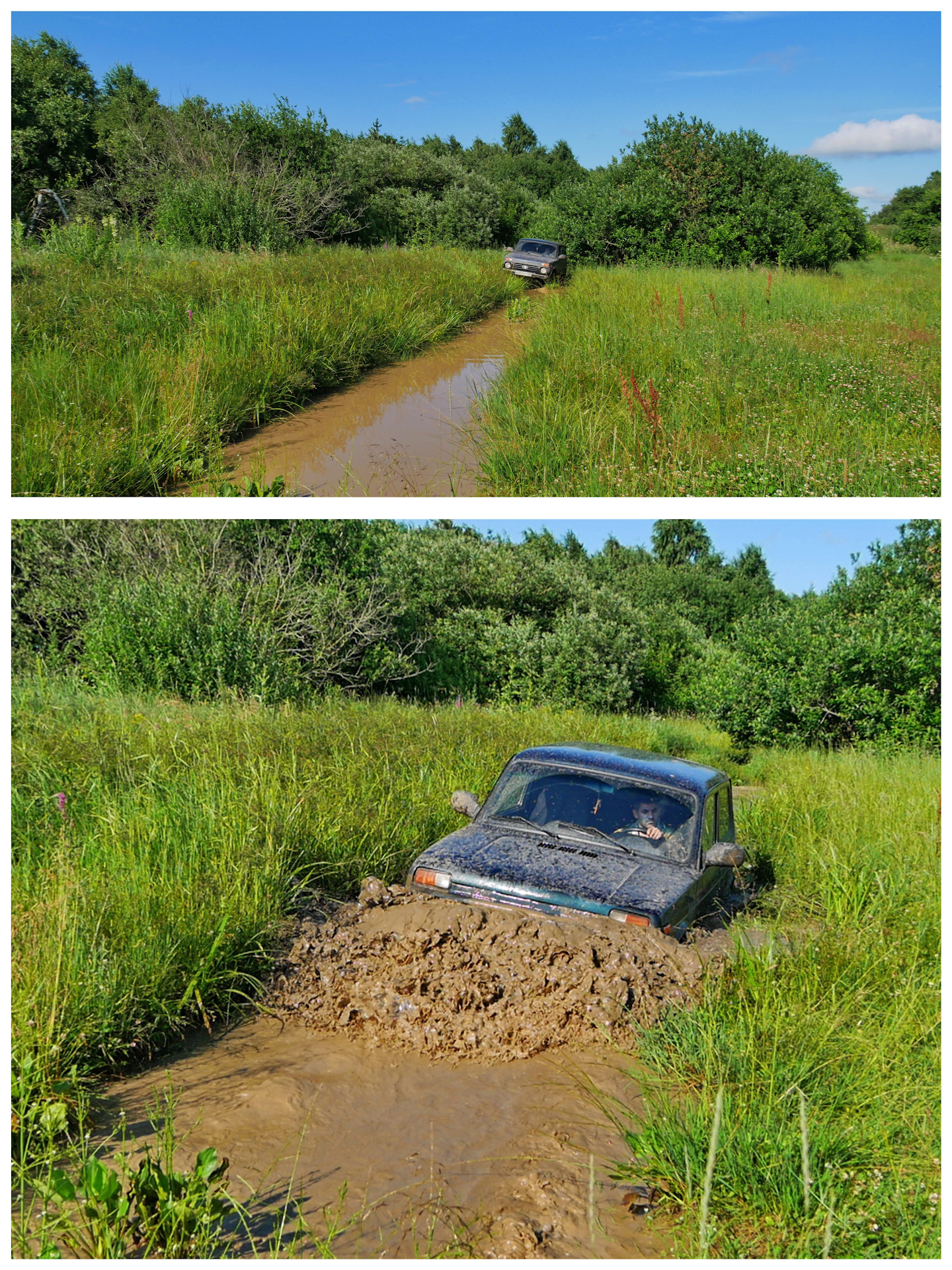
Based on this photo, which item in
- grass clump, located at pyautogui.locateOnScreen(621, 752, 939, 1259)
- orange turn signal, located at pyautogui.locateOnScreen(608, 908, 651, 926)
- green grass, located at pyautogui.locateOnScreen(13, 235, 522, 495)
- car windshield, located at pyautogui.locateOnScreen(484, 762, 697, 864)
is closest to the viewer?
grass clump, located at pyautogui.locateOnScreen(621, 752, 939, 1259)

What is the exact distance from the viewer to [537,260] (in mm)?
25375

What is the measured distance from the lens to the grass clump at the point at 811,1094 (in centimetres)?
289

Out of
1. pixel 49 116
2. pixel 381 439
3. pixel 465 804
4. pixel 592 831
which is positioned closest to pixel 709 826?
pixel 592 831

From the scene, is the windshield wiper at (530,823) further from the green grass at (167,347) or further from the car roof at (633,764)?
the green grass at (167,347)

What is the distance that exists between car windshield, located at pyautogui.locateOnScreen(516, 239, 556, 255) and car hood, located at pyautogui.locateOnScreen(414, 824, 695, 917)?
2399 cm

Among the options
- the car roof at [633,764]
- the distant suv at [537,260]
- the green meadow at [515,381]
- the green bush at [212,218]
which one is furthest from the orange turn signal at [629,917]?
the distant suv at [537,260]

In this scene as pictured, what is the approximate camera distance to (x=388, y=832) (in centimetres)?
692

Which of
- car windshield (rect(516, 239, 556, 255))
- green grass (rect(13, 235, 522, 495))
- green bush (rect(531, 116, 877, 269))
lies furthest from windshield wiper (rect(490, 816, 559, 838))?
green bush (rect(531, 116, 877, 269))

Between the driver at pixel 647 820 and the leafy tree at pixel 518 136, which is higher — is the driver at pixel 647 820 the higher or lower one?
the lower one

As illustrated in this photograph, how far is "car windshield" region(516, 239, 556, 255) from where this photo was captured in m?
26.3

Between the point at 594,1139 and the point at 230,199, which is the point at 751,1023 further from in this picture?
the point at 230,199

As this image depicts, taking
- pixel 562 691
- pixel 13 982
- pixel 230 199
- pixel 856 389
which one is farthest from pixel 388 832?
pixel 230 199

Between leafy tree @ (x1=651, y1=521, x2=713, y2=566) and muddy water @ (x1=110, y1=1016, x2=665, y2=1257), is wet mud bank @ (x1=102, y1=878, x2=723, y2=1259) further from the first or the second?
leafy tree @ (x1=651, y1=521, x2=713, y2=566)

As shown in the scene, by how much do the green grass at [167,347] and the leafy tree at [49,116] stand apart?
23188mm
